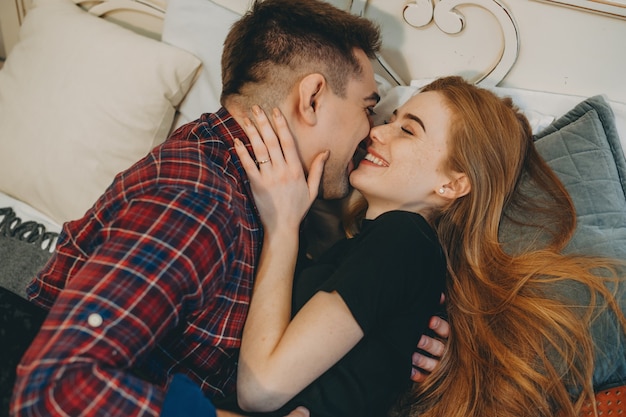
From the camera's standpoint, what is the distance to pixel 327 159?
4.45ft

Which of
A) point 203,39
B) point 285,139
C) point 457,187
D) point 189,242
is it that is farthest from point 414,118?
point 203,39

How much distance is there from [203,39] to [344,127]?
69 cm

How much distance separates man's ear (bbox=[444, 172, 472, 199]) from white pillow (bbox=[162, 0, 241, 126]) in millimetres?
813

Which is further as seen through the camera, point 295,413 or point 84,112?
point 84,112

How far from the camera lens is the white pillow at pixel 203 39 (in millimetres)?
1730

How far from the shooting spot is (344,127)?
1.33m

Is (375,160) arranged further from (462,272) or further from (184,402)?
(184,402)

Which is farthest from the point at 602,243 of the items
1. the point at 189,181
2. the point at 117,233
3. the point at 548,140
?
the point at 117,233

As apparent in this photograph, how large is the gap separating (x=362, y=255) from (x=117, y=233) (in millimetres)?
468

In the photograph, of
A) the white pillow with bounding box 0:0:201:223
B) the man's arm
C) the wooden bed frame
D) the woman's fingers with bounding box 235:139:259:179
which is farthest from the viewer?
the white pillow with bounding box 0:0:201:223

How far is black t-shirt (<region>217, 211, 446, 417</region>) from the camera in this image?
1.05 metres

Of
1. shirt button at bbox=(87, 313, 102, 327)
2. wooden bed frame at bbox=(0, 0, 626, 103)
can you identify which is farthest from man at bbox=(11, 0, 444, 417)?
wooden bed frame at bbox=(0, 0, 626, 103)

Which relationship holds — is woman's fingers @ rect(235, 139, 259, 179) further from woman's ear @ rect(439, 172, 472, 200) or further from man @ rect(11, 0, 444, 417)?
woman's ear @ rect(439, 172, 472, 200)

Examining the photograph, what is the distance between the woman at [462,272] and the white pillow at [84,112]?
64cm
